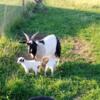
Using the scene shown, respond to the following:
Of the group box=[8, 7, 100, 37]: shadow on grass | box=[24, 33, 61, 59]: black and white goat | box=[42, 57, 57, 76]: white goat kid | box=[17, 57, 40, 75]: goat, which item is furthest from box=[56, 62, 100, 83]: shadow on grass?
box=[8, 7, 100, 37]: shadow on grass

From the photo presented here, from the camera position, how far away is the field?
30.6 feet

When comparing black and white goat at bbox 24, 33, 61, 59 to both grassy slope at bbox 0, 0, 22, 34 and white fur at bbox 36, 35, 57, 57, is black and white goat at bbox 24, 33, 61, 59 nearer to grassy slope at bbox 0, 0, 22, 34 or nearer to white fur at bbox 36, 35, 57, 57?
white fur at bbox 36, 35, 57, 57

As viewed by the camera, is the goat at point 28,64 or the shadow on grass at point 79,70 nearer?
the goat at point 28,64

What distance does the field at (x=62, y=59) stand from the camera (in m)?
9.34

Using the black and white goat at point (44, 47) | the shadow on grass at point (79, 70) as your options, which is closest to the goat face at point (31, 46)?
the black and white goat at point (44, 47)

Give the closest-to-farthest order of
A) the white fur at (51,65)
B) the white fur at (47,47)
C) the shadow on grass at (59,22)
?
the white fur at (51,65) → the white fur at (47,47) → the shadow on grass at (59,22)

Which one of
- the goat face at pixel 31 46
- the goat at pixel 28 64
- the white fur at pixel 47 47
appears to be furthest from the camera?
the white fur at pixel 47 47

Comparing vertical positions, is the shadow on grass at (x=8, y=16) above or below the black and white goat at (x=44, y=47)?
above

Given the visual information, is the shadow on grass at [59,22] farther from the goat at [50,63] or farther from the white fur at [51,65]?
the white fur at [51,65]

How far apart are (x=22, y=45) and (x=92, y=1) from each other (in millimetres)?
10024

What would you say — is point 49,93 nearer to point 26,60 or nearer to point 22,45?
point 26,60

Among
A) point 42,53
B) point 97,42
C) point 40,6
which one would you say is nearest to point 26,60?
point 42,53

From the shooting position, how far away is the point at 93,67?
10.9 metres

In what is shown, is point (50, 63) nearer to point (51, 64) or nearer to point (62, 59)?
point (51, 64)
